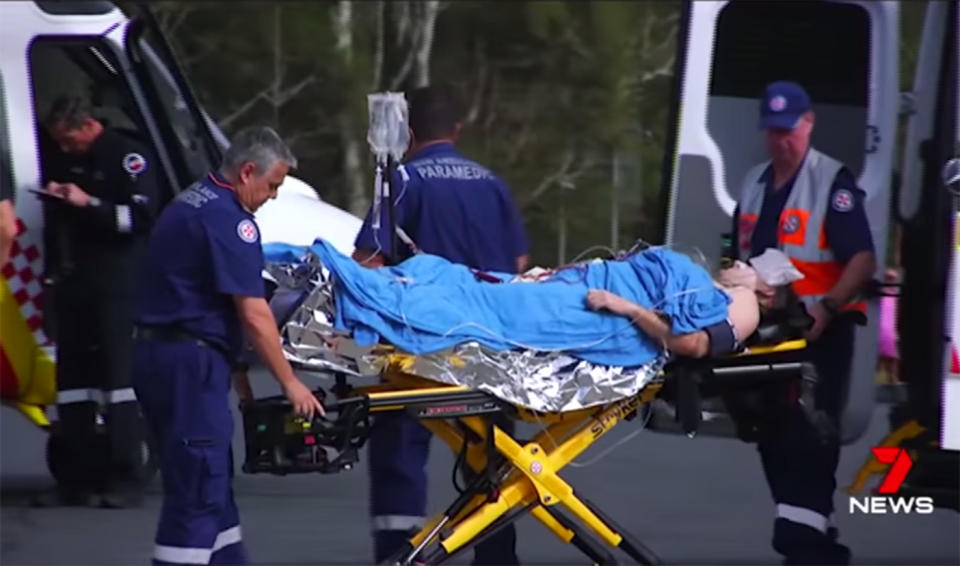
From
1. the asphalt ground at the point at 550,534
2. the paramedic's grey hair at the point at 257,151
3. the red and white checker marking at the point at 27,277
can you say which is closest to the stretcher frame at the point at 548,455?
the paramedic's grey hair at the point at 257,151

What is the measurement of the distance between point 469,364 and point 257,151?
2.96ft

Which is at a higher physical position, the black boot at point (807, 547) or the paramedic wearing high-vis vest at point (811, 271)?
the paramedic wearing high-vis vest at point (811, 271)

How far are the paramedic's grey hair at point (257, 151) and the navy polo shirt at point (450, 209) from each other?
2.85 ft

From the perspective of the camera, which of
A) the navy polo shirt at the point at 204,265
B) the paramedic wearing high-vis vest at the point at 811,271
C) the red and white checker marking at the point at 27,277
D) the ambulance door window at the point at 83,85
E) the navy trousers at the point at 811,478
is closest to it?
the navy polo shirt at the point at 204,265

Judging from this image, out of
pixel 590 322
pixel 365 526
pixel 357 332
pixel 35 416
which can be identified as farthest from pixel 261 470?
pixel 35 416

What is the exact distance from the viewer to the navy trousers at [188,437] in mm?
6484

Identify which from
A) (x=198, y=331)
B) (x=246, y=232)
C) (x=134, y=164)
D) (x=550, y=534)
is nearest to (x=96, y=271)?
(x=134, y=164)

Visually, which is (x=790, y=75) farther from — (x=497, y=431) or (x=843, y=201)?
(x=497, y=431)

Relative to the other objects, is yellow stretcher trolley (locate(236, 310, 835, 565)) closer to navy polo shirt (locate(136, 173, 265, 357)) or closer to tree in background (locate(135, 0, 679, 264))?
navy polo shirt (locate(136, 173, 265, 357))

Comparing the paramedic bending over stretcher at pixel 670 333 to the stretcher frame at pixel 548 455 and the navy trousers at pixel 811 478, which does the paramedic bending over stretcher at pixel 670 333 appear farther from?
the navy trousers at pixel 811 478

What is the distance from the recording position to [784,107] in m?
Answer: 7.58

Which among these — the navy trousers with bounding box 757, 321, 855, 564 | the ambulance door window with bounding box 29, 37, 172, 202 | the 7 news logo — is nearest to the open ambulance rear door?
the 7 news logo

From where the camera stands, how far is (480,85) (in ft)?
59.8

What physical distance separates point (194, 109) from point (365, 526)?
2.06 meters
